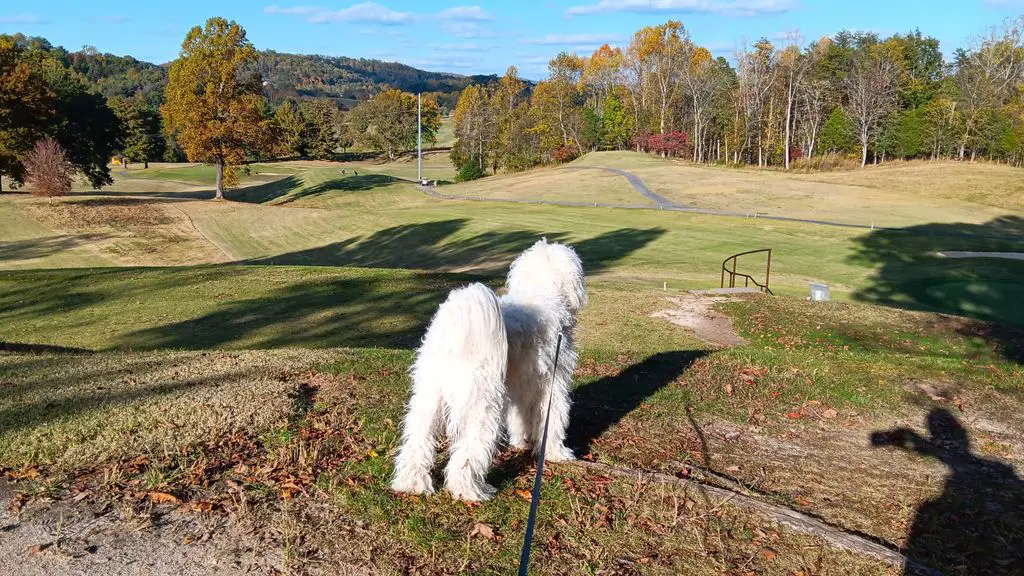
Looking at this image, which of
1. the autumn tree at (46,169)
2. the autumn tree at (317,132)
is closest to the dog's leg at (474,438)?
Answer: the autumn tree at (46,169)

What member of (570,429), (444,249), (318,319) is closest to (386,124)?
(444,249)

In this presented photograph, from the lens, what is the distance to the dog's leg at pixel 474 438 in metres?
5.06

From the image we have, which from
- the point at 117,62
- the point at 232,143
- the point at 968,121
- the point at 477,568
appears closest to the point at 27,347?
the point at 477,568

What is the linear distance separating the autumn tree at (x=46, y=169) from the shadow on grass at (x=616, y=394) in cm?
4577

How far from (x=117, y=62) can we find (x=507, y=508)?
227 meters

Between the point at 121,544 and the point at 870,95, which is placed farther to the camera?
the point at 870,95

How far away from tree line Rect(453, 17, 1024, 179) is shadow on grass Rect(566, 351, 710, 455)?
229 feet

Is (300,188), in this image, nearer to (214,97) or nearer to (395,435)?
(214,97)

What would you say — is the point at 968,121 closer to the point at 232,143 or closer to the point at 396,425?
the point at 232,143

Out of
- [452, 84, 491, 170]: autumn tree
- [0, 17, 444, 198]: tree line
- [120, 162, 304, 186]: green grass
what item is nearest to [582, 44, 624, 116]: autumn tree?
[452, 84, 491, 170]: autumn tree

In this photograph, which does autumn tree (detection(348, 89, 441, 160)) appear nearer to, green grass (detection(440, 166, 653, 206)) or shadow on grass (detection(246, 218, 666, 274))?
green grass (detection(440, 166, 653, 206))

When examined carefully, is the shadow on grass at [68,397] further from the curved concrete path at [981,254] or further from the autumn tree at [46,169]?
the autumn tree at [46,169]

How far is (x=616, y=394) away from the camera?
8.60m

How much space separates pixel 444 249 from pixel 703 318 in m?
20.2
